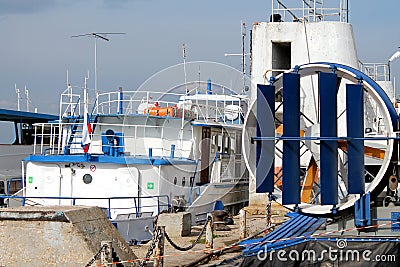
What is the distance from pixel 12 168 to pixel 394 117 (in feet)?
63.5

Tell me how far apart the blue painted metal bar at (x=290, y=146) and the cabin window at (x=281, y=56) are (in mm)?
9480

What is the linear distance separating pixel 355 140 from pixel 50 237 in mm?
5077

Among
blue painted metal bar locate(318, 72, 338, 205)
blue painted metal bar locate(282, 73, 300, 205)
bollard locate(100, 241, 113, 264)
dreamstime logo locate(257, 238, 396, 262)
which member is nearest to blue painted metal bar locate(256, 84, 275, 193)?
blue painted metal bar locate(282, 73, 300, 205)

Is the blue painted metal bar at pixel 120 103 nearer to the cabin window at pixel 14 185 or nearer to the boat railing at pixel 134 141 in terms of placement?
the boat railing at pixel 134 141

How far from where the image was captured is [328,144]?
10312 mm

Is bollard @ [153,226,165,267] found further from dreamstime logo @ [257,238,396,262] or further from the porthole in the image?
A: the porthole

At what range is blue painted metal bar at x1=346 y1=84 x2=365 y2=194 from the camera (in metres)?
10.2

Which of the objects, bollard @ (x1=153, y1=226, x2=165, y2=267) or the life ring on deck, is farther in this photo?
the life ring on deck

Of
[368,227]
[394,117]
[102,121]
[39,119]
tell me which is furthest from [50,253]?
[39,119]

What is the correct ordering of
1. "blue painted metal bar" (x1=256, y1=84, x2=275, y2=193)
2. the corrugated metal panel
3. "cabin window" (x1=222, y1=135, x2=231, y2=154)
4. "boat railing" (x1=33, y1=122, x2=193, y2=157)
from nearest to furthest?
the corrugated metal panel → "blue painted metal bar" (x1=256, y1=84, x2=275, y2=193) → "boat railing" (x1=33, y1=122, x2=193, y2=157) → "cabin window" (x1=222, y1=135, x2=231, y2=154)

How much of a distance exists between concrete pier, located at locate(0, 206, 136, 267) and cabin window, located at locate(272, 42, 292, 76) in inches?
413

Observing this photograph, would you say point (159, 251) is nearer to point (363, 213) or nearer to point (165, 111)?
point (363, 213)

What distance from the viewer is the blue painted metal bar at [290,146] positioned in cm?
1049

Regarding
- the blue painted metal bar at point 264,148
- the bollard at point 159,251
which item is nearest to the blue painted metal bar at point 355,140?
the blue painted metal bar at point 264,148
